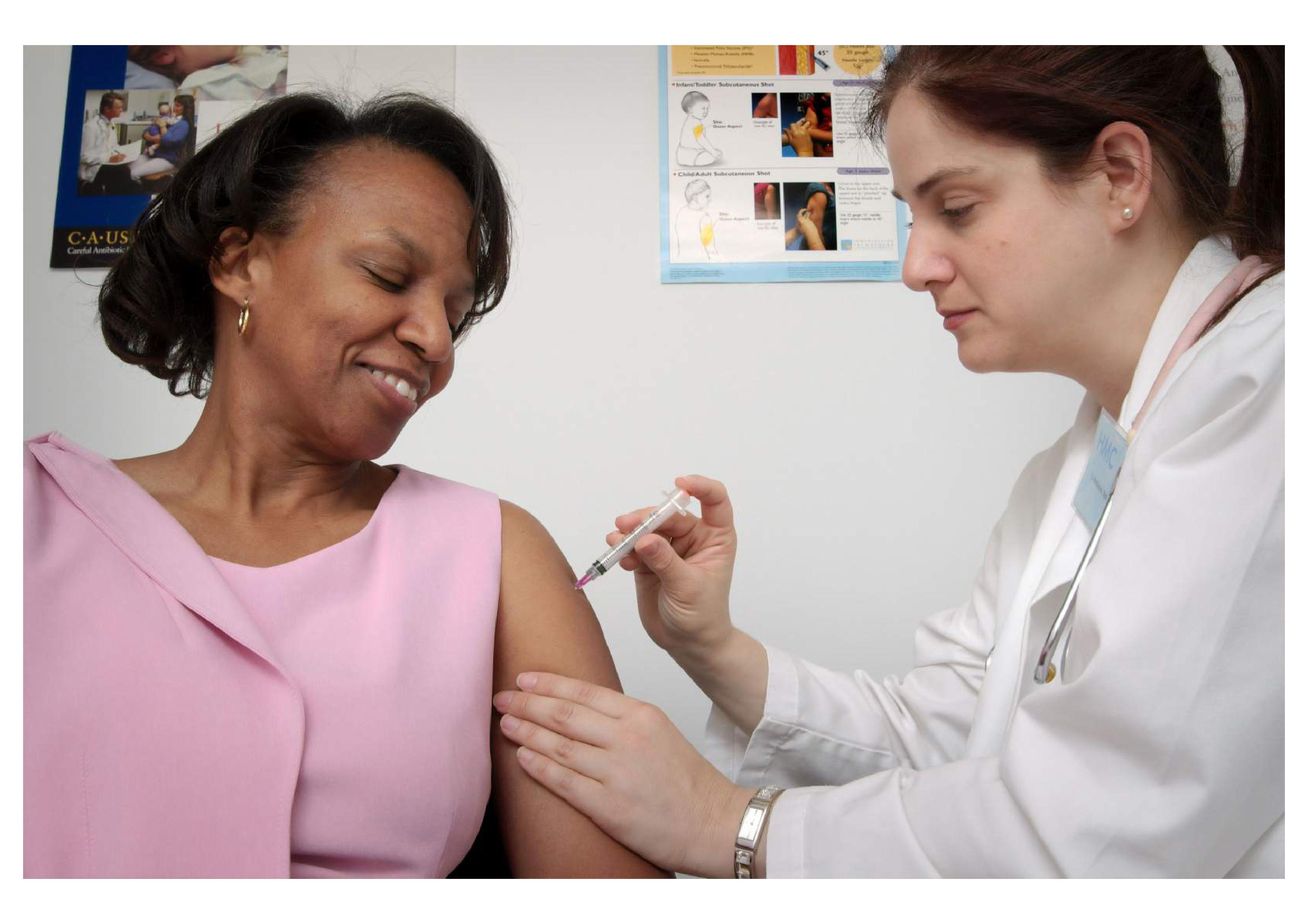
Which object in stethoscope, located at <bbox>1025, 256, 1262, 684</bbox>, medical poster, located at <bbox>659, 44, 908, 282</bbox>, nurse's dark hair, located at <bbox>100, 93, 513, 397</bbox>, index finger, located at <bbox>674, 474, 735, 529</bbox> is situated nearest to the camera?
stethoscope, located at <bbox>1025, 256, 1262, 684</bbox>

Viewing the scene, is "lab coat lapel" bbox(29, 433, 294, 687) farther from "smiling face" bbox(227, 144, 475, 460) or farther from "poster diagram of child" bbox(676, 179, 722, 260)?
"poster diagram of child" bbox(676, 179, 722, 260)

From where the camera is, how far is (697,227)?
2.21 metres

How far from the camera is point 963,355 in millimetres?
1186

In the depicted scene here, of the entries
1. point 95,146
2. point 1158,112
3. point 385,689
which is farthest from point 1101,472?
point 95,146

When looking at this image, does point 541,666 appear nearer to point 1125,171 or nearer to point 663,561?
point 663,561

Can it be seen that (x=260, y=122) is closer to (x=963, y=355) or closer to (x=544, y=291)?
(x=963, y=355)

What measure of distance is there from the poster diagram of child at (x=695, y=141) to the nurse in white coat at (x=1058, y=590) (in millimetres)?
867

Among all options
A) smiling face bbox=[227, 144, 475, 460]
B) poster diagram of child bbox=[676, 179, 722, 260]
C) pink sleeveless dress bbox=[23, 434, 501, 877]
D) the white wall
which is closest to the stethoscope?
pink sleeveless dress bbox=[23, 434, 501, 877]

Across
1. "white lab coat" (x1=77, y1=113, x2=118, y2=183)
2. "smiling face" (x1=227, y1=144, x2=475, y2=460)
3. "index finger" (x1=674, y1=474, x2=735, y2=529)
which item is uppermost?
"white lab coat" (x1=77, y1=113, x2=118, y2=183)

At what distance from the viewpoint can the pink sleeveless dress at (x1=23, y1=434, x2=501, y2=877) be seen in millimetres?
825

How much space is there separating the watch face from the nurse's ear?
0.79 metres

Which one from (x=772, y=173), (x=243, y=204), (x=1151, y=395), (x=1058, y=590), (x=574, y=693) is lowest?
(x=574, y=693)

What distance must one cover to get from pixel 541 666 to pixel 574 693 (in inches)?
2.2

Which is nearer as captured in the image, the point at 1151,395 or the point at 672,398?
the point at 1151,395
